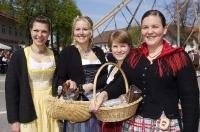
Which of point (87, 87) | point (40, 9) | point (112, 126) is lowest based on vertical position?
point (112, 126)

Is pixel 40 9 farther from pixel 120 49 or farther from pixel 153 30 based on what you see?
pixel 153 30

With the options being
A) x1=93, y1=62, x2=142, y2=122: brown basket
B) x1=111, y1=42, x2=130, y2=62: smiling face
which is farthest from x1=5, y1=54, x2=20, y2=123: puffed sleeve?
x1=93, y1=62, x2=142, y2=122: brown basket

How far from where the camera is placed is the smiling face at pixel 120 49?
4379 mm

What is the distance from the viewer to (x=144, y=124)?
11.5ft

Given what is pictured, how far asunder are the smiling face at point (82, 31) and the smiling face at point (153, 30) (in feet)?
3.48

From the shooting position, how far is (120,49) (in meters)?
4.39

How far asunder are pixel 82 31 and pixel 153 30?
1.14m

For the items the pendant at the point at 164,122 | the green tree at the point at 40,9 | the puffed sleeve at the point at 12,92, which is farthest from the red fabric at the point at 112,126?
the green tree at the point at 40,9

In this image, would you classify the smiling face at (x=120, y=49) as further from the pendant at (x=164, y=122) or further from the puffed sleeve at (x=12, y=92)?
the pendant at (x=164, y=122)

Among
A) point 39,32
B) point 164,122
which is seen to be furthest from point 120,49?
point 164,122

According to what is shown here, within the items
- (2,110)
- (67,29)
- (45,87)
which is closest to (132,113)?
(45,87)

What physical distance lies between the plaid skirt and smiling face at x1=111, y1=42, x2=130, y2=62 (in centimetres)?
94

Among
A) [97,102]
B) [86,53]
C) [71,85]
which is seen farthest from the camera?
[86,53]

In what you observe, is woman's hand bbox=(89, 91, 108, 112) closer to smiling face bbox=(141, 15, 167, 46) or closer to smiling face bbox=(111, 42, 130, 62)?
smiling face bbox=(141, 15, 167, 46)
